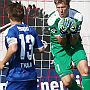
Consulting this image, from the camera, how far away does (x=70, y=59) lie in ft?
19.2

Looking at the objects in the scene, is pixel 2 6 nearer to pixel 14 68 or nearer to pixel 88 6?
pixel 88 6

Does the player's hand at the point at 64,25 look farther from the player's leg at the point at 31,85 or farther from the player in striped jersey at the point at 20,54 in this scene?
the player's leg at the point at 31,85

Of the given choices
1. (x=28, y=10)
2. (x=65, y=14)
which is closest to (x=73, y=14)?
(x=65, y=14)

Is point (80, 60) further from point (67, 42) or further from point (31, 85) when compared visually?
point (31, 85)

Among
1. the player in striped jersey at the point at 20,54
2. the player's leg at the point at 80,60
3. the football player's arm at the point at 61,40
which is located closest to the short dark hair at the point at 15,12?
the player in striped jersey at the point at 20,54

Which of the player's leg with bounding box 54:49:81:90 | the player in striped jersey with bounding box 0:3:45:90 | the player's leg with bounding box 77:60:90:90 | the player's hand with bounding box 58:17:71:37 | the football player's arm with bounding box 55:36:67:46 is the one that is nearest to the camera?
the player in striped jersey with bounding box 0:3:45:90

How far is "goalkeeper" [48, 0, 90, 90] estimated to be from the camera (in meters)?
5.48

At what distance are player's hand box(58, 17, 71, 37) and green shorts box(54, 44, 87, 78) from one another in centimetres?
34

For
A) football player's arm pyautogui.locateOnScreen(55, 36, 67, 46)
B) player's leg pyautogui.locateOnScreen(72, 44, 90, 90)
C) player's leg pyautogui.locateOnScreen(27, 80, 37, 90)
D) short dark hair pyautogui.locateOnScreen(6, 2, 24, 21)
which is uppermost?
short dark hair pyautogui.locateOnScreen(6, 2, 24, 21)

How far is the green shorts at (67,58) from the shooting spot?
5.76 metres

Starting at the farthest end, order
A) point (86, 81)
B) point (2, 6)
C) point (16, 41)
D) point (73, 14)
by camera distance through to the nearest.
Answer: point (2, 6)
point (73, 14)
point (86, 81)
point (16, 41)

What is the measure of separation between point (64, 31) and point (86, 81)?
0.66 metres

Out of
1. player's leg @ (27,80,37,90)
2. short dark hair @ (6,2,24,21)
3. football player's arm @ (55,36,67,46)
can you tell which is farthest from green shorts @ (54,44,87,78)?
short dark hair @ (6,2,24,21)

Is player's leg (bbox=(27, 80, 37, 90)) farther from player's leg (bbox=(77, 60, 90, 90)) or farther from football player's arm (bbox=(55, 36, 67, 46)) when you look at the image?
football player's arm (bbox=(55, 36, 67, 46))
